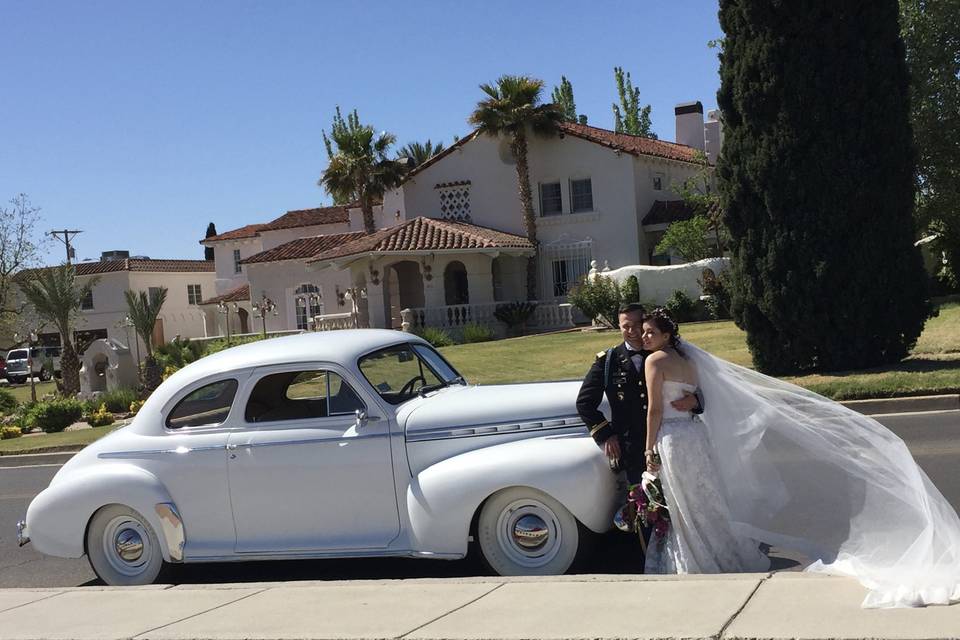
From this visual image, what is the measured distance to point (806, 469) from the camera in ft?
22.0

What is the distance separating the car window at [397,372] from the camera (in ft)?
24.0

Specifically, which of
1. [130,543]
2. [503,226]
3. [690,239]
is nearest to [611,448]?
[130,543]

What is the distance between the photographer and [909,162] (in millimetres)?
16031

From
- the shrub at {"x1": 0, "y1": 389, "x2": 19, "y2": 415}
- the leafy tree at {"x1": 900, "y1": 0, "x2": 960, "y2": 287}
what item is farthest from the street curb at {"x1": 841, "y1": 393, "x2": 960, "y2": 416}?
the shrub at {"x1": 0, "y1": 389, "x2": 19, "y2": 415}

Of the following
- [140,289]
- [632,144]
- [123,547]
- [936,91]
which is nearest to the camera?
[123,547]

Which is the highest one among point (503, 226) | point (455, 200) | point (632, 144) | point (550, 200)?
point (632, 144)

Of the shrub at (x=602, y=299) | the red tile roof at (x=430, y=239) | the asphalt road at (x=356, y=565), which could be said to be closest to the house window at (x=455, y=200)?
the red tile roof at (x=430, y=239)

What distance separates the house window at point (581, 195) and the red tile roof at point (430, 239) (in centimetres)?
217

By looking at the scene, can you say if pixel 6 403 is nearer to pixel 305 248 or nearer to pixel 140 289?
pixel 305 248

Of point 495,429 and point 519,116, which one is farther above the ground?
point 519,116

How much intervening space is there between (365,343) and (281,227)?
41.2 metres

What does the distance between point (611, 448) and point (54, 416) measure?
19.2 m

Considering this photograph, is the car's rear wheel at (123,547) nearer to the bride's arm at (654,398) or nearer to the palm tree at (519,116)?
the bride's arm at (654,398)

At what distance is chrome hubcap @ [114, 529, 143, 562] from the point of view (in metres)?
7.61
